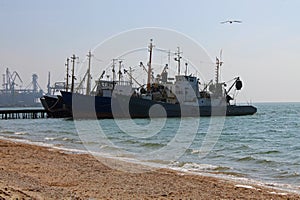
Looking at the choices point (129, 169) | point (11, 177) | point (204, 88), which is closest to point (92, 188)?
point (11, 177)

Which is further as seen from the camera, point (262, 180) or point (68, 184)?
Answer: point (262, 180)

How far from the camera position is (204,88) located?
90.0 meters

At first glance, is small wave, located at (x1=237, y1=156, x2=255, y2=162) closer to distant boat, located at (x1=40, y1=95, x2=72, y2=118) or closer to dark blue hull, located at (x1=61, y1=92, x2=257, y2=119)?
dark blue hull, located at (x1=61, y1=92, x2=257, y2=119)

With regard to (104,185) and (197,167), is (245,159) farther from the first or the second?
(104,185)

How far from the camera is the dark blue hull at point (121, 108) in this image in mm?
78062

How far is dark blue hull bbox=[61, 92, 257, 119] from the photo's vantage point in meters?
78.1

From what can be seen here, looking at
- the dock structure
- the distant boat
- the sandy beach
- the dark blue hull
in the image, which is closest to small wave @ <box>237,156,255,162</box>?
the sandy beach

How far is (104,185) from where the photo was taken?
14.4 meters

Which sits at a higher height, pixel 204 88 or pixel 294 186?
pixel 204 88

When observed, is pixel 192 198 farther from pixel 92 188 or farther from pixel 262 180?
pixel 262 180

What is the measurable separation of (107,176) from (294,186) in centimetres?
673

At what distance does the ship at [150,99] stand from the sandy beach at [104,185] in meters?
58.4

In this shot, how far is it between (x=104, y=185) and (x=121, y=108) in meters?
66.0

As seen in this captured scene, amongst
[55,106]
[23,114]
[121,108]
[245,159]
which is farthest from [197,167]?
[23,114]
